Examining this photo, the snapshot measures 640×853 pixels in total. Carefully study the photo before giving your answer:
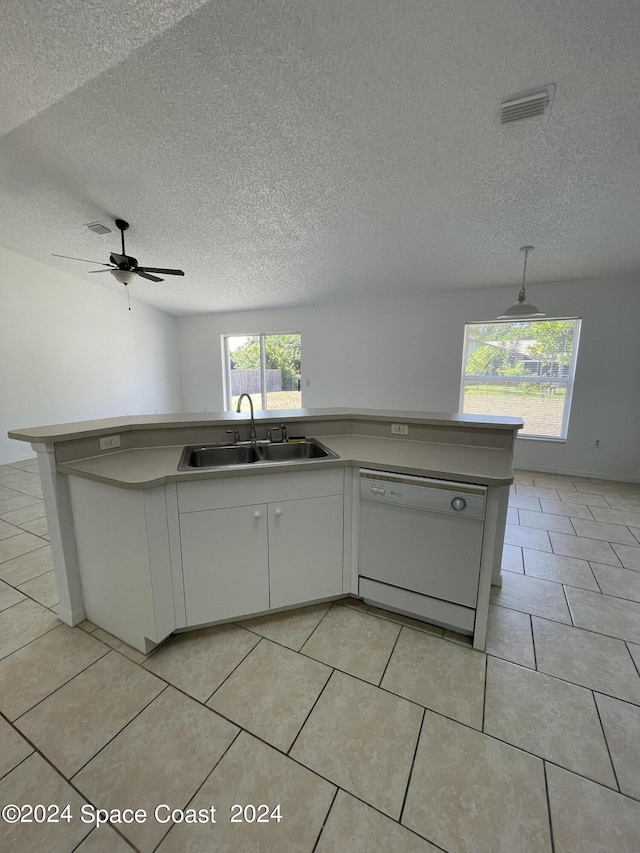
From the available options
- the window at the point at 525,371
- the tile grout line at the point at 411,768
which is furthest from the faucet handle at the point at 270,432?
the window at the point at 525,371

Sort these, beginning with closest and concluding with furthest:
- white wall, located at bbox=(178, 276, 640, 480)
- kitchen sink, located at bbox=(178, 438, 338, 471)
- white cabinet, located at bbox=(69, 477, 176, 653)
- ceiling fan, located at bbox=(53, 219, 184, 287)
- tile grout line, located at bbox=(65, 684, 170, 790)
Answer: tile grout line, located at bbox=(65, 684, 170, 790) < white cabinet, located at bbox=(69, 477, 176, 653) < kitchen sink, located at bbox=(178, 438, 338, 471) < ceiling fan, located at bbox=(53, 219, 184, 287) < white wall, located at bbox=(178, 276, 640, 480)

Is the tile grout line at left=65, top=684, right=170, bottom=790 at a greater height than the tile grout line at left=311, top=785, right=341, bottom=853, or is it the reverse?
the tile grout line at left=311, top=785, right=341, bottom=853

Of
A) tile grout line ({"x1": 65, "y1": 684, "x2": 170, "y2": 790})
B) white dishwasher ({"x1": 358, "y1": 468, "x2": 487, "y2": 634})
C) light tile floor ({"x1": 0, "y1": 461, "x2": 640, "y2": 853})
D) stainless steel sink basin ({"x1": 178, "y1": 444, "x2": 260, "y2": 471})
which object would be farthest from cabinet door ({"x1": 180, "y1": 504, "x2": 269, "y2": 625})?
white dishwasher ({"x1": 358, "y1": 468, "x2": 487, "y2": 634})

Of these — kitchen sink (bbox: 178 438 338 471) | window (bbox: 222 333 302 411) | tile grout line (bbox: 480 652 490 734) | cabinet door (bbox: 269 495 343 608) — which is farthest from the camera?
window (bbox: 222 333 302 411)

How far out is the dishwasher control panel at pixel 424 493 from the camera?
1400mm

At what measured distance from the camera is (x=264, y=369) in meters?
6.32

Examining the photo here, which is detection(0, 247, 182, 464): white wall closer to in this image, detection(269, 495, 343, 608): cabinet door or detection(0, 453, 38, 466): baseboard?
detection(0, 453, 38, 466): baseboard

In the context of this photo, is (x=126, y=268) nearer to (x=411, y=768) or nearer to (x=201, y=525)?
(x=201, y=525)

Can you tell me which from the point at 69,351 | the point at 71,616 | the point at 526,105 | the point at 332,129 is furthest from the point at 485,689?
the point at 69,351

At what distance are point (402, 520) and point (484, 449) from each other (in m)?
0.72

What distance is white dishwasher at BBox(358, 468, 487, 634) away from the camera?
1.44 meters

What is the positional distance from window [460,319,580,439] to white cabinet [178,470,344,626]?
381 centimetres

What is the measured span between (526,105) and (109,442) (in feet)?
9.60

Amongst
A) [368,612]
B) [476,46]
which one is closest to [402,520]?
[368,612]
